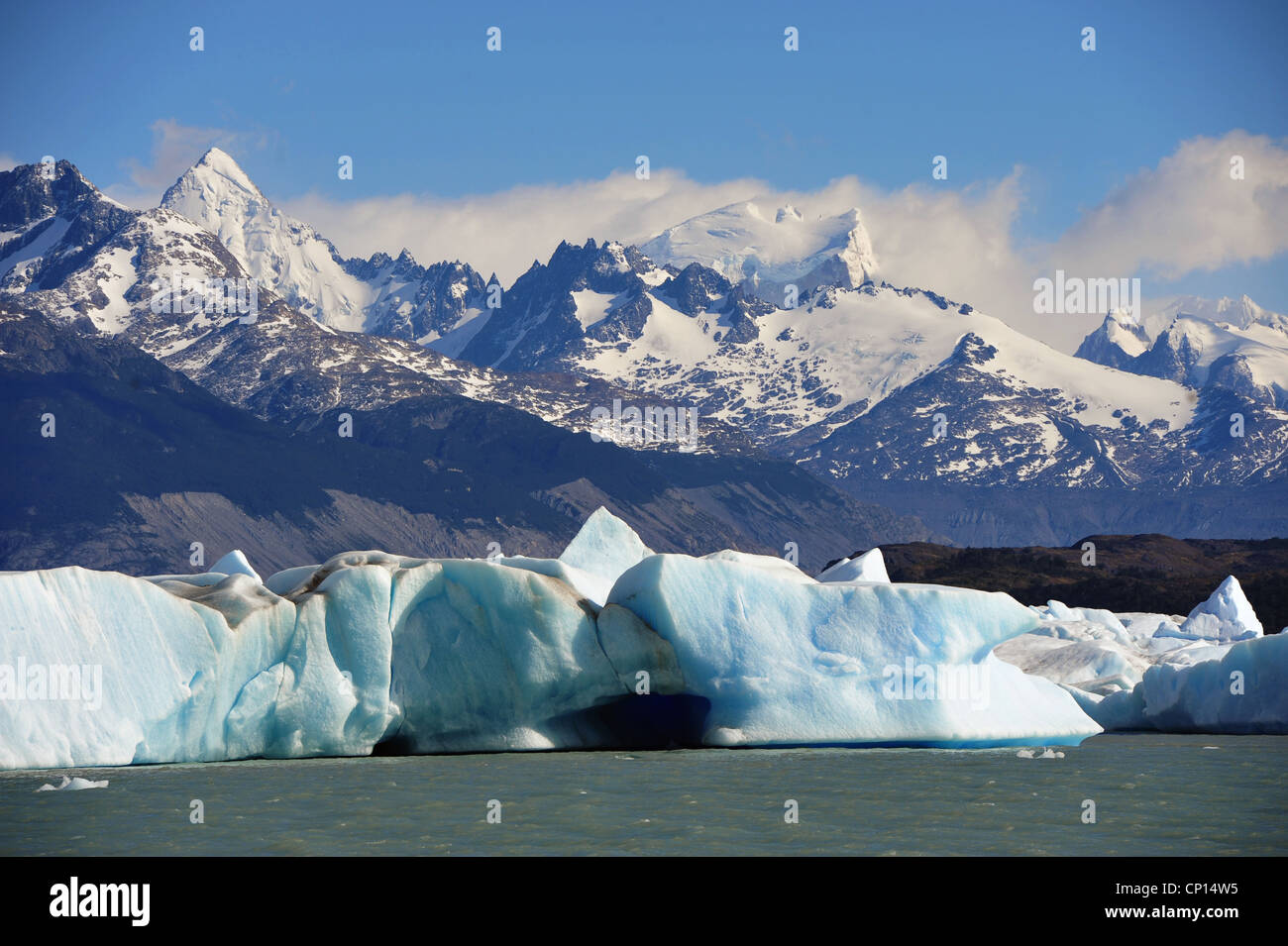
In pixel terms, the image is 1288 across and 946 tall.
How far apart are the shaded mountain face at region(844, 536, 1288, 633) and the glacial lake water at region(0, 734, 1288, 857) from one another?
2505 inches

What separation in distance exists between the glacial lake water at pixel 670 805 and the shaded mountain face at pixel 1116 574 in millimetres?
63630

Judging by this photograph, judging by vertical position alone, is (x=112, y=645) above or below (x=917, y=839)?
above

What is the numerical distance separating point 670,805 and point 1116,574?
5346 inches

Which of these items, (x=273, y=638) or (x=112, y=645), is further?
(x=273, y=638)

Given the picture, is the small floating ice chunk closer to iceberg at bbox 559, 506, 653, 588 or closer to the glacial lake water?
the glacial lake water

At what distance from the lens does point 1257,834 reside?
909 inches

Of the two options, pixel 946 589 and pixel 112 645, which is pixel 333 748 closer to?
pixel 112 645

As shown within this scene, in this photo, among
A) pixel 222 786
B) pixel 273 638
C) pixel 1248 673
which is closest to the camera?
pixel 222 786

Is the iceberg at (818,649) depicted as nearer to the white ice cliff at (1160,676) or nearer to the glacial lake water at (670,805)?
the glacial lake water at (670,805)

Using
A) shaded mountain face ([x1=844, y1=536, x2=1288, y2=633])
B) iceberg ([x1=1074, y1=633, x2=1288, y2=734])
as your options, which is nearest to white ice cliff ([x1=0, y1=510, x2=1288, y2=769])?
iceberg ([x1=1074, y1=633, x2=1288, y2=734])

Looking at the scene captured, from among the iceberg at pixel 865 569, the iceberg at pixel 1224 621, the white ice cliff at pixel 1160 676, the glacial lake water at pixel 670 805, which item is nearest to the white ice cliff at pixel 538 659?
the glacial lake water at pixel 670 805

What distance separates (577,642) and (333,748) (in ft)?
20.0
